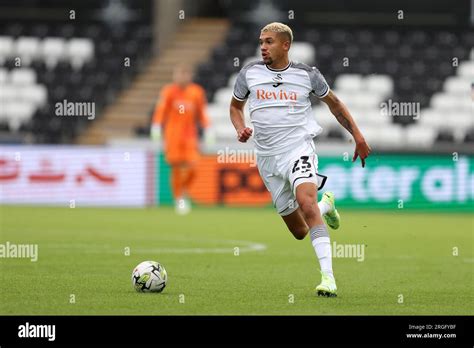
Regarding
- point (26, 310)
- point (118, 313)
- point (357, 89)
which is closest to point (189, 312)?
point (118, 313)

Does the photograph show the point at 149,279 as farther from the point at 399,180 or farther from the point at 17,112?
the point at 17,112

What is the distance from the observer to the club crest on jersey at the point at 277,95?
11.0m

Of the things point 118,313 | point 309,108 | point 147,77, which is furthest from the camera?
point 147,77

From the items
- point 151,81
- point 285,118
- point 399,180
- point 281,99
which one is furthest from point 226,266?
point 151,81

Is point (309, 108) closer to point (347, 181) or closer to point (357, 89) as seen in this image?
point (347, 181)

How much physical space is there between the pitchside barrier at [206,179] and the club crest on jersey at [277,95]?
42.8 feet

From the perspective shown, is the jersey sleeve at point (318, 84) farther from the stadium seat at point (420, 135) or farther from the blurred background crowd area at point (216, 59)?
the stadium seat at point (420, 135)

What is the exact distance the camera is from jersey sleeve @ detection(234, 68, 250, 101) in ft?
36.4

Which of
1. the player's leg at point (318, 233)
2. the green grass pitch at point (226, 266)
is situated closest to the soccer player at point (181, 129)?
the green grass pitch at point (226, 266)

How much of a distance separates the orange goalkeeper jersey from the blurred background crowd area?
2.63 metres

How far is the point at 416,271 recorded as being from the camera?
43.8ft

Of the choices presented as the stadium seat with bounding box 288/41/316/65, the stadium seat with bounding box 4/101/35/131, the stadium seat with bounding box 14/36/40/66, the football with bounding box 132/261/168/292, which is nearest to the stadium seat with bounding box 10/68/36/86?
the stadium seat with bounding box 14/36/40/66

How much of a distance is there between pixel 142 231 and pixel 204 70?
1397cm

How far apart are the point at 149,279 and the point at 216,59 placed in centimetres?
2226
